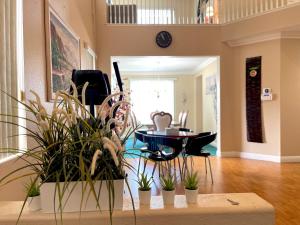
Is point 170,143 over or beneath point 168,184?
beneath

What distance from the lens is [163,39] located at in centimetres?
614

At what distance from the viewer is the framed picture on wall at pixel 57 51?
266 centimetres

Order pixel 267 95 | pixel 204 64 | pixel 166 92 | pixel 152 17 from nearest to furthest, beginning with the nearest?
pixel 267 95, pixel 152 17, pixel 204 64, pixel 166 92

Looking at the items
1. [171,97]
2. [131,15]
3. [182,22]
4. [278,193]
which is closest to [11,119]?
[278,193]

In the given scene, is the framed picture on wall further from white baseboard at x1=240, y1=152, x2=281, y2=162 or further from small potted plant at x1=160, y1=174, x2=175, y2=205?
white baseboard at x1=240, y1=152, x2=281, y2=162

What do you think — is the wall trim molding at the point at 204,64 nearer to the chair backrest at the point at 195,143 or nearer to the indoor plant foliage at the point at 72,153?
the chair backrest at the point at 195,143

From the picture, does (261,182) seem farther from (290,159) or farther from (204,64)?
(204,64)

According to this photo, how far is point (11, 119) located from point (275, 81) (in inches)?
202

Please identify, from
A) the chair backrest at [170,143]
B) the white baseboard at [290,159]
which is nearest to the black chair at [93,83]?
the chair backrest at [170,143]

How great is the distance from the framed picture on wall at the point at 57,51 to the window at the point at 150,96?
21.5 feet

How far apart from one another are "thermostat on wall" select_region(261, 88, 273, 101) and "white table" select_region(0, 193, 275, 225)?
16.0 feet

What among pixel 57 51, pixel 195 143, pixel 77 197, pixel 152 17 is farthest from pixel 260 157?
pixel 77 197

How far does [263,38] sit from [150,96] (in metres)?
5.48

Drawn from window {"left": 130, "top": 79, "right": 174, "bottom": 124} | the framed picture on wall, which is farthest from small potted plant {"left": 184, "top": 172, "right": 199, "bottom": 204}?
window {"left": 130, "top": 79, "right": 174, "bottom": 124}
